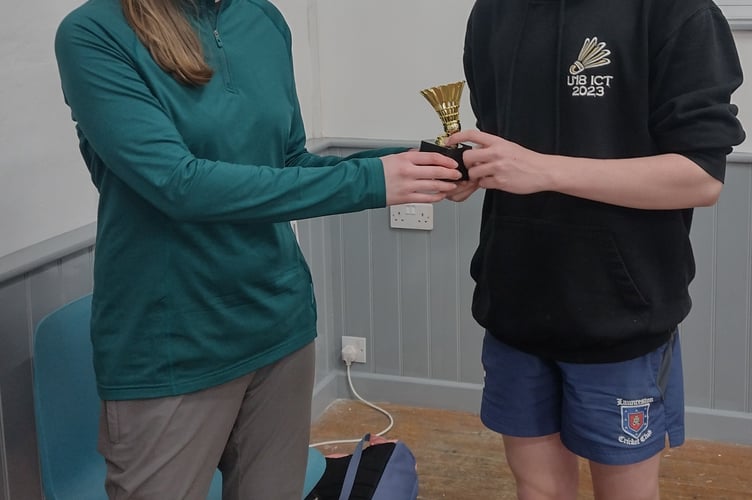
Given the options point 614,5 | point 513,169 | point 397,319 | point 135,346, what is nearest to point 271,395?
point 135,346

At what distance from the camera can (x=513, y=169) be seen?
1555mm

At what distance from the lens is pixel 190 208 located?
4.58 ft

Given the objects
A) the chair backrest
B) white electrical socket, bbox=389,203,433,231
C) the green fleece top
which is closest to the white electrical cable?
white electrical socket, bbox=389,203,433,231

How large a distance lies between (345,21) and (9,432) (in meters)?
1.82

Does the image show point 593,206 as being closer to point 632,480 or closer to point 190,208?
point 632,480

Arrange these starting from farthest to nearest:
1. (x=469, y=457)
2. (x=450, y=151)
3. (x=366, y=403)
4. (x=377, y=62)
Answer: (x=366, y=403) → (x=377, y=62) → (x=469, y=457) → (x=450, y=151)

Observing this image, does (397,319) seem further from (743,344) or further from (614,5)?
(614,5)

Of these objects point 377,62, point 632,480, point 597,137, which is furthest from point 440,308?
point 597,137

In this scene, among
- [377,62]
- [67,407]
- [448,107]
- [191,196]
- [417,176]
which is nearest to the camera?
[191,196]

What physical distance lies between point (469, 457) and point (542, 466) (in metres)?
1.27

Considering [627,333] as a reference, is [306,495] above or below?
below

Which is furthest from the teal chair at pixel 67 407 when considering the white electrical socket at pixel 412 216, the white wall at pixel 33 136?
the white electrical socket at pixel 412 216

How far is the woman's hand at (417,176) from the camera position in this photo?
4.94 feet

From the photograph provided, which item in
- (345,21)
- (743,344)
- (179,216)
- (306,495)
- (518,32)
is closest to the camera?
(179,216)
